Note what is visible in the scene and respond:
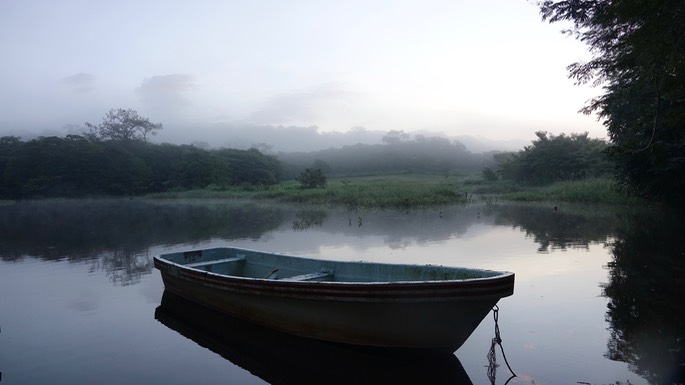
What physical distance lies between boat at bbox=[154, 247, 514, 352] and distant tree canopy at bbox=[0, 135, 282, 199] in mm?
55319

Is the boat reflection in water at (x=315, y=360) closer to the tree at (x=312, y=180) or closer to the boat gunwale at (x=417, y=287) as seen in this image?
the boat gunwale at (x=417, y=287)

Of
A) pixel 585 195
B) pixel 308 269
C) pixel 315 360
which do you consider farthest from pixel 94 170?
pixel 315 360

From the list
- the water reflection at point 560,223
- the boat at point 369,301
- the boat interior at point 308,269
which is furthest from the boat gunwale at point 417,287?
the water reflection at point 560,223

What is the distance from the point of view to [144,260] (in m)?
15.5

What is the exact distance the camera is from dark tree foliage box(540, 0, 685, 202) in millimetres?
6723

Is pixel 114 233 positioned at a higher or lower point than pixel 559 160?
lower

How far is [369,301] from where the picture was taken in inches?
244

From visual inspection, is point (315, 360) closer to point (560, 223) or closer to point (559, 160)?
point (560, 223)

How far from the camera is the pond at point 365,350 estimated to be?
250 inches

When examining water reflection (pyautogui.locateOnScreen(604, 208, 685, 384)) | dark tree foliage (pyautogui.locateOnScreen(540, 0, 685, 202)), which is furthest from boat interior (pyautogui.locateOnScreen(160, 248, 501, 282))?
dark tree foliage (pyautogui.locateOnScreen(540, 0, 685, 202))

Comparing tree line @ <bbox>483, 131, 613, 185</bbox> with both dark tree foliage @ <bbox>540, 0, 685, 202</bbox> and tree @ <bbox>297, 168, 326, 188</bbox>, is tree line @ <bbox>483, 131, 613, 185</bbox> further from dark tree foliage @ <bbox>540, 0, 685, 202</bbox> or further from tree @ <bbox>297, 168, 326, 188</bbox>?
dark tree foliage @ <bbox>540, 0, 685, 202</bbox>

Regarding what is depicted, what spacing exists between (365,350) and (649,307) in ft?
17.8

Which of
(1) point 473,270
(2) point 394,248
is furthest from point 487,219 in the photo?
(1) point 473,270

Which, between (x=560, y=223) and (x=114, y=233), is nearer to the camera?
(x=560, y=223)
